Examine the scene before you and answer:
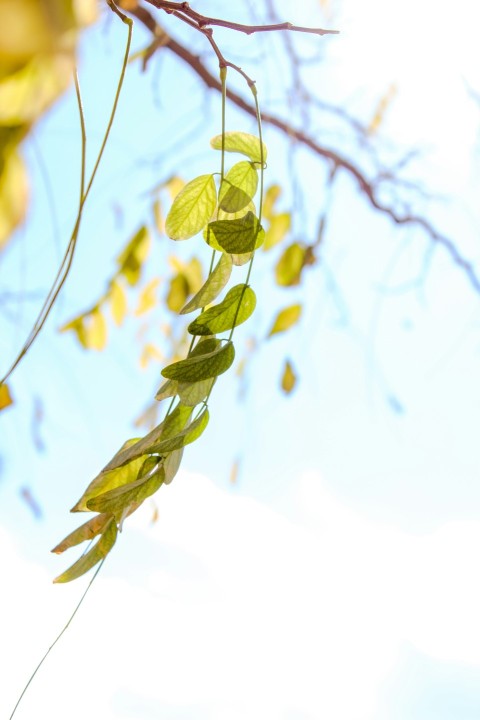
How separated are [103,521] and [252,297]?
0.09 metres

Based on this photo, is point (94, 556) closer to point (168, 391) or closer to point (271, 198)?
point (168, 391)

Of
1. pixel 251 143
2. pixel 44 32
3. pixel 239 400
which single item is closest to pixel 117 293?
pixel 239 400

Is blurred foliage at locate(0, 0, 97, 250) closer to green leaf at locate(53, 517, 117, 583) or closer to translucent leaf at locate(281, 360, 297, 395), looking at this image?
green leaf at locate(53, 517, 117, 583)

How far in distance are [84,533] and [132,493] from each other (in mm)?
22

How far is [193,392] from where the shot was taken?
0.78 feet

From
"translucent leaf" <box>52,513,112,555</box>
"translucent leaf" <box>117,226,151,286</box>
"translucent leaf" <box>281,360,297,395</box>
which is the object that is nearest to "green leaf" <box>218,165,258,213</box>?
"translucent leaf" <box>52,513,112,555</box>

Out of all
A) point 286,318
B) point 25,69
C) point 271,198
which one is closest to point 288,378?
point 286,318

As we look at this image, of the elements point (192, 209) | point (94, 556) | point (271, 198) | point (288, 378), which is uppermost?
point (271, 198)

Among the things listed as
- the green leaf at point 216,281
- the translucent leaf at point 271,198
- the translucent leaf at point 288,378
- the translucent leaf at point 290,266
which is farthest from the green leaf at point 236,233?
the translucent leaf at point 271,198

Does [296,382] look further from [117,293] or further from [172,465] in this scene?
[172,465]

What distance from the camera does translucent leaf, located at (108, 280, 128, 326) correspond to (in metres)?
0.73

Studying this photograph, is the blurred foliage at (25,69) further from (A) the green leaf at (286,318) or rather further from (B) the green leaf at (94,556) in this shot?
(A) the green leaf at (286,318)

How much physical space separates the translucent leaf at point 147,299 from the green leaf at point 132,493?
1.87 feet

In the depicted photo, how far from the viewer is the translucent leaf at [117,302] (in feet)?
2.39
